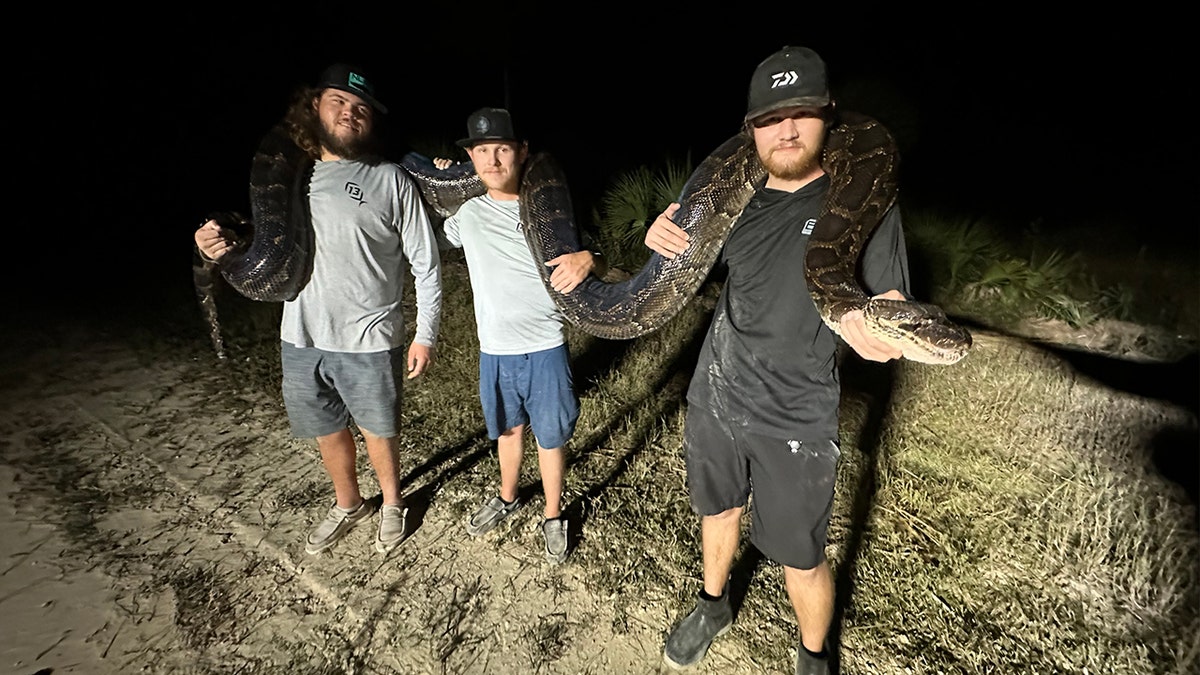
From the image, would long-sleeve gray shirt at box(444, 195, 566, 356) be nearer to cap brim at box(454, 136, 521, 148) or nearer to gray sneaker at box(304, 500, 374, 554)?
cap brim at box(454, 136, 521, 148)

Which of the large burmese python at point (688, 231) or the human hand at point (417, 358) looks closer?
the large burmese python at point (688, 231)

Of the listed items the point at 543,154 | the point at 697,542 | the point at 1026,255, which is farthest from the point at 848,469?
the point at 1026,255

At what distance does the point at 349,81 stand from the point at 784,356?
2.82 meters

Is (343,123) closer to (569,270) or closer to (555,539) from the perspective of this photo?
(569,270)

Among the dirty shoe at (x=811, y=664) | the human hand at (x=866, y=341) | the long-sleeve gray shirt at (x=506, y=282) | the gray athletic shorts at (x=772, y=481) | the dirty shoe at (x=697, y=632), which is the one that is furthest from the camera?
the long-sleeve gray shirt at (x=506, y=282)

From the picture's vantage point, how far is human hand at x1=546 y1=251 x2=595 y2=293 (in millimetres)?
3260

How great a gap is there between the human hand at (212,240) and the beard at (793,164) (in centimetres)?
336

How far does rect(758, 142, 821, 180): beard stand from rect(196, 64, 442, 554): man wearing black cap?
2115 mm

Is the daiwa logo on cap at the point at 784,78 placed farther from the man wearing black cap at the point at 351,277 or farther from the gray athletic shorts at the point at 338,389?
the gray athletic shorts at the point at 338,389

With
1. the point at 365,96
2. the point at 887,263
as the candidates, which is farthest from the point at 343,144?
the point at 887,263

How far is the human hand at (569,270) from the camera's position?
3.26 meters

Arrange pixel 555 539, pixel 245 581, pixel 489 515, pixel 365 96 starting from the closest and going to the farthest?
pixel 365 96
pixel 245 581
pixel 555 539
pixel 489 515

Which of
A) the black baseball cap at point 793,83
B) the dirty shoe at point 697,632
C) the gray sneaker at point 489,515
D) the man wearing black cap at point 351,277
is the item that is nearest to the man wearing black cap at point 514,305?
the man wearing black cap at point 351,277

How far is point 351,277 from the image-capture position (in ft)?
10.8
